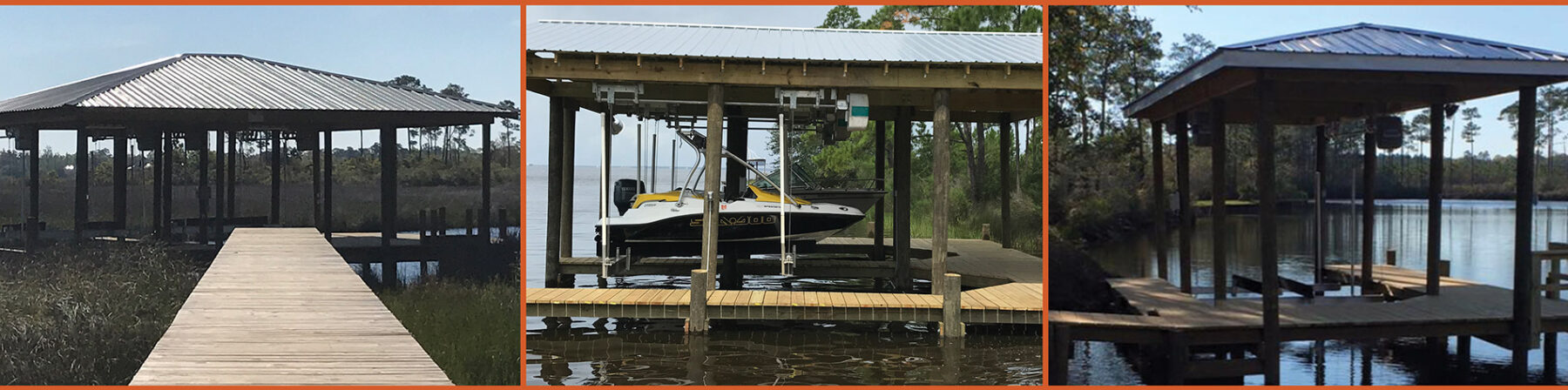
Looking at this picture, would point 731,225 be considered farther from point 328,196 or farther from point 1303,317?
point 328,196

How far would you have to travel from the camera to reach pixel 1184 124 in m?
8.87

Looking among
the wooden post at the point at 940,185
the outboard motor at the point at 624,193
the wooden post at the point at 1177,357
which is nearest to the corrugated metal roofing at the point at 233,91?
the outboard motor at the point at 624,193

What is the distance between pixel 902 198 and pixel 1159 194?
493 cm

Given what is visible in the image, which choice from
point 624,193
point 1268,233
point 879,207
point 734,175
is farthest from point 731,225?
point 1268,233

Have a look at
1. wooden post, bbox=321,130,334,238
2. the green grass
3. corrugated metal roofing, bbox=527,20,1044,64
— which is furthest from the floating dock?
wooden post, bbox=321,130,334,238

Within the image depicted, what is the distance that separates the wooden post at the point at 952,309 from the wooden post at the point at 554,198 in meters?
4.67

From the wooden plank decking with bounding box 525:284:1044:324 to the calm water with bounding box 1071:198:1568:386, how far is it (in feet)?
3.47

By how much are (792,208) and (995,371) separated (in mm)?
4865

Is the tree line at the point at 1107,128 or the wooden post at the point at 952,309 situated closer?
the tree line at the point at 1107,128

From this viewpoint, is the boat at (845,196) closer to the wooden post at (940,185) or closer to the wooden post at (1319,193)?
the wooden post at (940,185)

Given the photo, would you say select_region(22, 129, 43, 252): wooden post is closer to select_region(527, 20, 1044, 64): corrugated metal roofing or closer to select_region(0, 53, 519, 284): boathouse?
select_region(0, 53, 519, 284): boathouse

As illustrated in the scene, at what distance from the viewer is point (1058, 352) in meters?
7.59

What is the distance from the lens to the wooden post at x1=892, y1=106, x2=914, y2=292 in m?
Result: 13.9

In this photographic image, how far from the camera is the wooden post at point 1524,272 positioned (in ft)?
29.1
